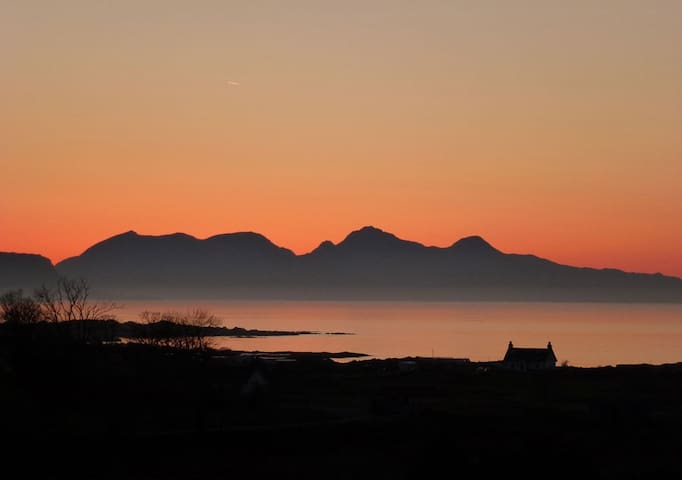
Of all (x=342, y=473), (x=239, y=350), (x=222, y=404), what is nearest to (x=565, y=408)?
(x=222, y=404)

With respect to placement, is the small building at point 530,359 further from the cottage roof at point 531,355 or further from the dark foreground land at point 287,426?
the dark foreground land at point 287,426

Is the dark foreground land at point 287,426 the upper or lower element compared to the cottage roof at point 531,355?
lower

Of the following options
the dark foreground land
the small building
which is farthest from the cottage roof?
the dark foreground land

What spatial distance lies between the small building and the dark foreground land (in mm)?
24322

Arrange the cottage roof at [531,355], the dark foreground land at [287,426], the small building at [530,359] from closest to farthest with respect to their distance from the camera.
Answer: the dark foreground land at [287,426] → the small building at [530,359] → the cottage roof at [531,355]

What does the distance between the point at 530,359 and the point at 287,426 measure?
67.9 m

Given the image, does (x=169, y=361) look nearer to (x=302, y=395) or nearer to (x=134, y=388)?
(x=134, y=388)

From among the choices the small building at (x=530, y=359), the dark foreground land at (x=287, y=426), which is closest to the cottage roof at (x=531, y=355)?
the small building at (x=530, y=359)

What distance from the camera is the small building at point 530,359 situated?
124062 millimetres

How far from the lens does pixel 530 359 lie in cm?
12562

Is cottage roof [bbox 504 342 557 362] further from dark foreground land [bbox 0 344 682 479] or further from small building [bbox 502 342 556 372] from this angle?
dark foreground land [bbox 0 344 682 479]

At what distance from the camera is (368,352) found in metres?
195

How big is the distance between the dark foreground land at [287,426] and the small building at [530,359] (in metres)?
24.3

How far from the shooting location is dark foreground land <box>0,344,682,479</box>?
167ft
